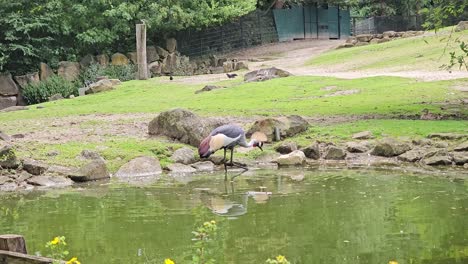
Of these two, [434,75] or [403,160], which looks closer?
[403,160]

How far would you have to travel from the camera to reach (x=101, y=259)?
7.74m

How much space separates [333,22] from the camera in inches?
1946

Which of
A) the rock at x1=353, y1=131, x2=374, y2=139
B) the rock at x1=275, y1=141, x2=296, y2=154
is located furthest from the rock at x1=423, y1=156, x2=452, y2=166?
the rock at x1=275, y1=141, x2=296, y2=154

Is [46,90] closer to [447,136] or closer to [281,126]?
[281,126]

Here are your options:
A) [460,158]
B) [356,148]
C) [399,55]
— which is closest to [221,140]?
[356,148]

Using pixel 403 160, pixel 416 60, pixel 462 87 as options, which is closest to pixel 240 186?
pixel 403 160

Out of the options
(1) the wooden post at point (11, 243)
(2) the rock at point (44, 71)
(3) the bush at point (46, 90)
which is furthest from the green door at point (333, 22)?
(1) the wooden post at point (11, 243)

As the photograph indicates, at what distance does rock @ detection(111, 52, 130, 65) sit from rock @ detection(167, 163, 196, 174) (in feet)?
70.1

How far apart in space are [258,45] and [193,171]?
31386 mm

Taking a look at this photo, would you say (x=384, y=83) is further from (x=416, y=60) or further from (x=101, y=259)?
(x=101, y=259)

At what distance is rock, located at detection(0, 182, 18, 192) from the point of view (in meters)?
12.9

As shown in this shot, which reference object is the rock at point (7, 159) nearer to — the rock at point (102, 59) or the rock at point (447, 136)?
the rock at point (447, 136)

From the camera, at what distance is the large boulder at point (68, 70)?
1331 inches

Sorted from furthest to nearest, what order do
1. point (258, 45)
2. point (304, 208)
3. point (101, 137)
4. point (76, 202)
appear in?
point (258, 45) → point (101, 137) → point (76, 202) → point (304, 208)
